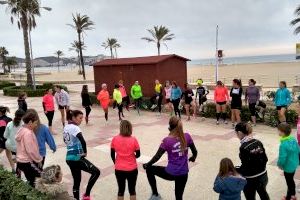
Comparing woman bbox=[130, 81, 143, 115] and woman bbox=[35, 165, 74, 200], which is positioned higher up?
woman bbox=[130, 81, 143, 115]

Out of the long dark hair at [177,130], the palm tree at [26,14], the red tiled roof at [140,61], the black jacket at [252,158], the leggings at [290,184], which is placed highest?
the palm tree at [26,14]

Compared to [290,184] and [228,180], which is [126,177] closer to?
[228,180]

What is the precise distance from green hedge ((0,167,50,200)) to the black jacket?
2929 millimetres

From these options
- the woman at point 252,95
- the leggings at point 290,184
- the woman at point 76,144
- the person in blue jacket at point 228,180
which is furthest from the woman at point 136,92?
the person in blue jacket at point 228,180

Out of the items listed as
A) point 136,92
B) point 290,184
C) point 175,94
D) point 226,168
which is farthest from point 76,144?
point 136,92

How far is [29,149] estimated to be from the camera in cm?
627

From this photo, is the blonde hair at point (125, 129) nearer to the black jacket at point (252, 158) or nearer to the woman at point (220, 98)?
the black jacket at point (252, 158)

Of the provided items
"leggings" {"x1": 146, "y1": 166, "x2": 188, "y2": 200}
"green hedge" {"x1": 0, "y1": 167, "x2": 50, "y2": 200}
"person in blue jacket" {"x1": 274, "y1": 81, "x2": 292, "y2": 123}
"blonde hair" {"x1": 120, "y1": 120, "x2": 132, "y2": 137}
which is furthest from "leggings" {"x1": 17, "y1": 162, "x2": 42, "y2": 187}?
"person in blue jacket" {"x1": 274, "y1": 81, "x2": 292, "y2": 123}

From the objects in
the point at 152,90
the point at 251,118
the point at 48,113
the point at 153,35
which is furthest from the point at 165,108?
the point at 153,35

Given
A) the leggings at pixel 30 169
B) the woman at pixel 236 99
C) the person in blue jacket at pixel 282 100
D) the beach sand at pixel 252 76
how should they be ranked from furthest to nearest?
the beach sand at pixel 252 76, the woman at pixel 236 99, the person in blue jacket at pixel 282 100, the leggings at pixel 30 169

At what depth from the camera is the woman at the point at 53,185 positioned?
5.03 m

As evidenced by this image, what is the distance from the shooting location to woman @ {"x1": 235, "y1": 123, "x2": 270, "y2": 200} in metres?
5.55

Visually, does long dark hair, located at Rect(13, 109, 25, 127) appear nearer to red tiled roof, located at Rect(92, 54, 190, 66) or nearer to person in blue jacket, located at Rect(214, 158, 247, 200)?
person in blue jacket, located at Rect(214, 158, 247, 200)

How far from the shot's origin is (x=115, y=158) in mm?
6113
